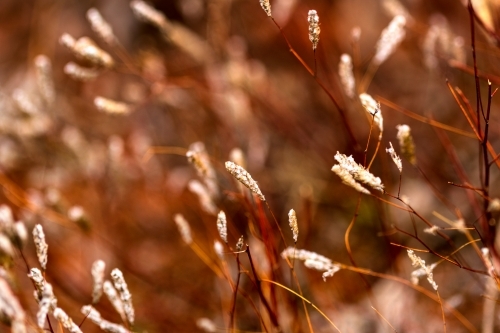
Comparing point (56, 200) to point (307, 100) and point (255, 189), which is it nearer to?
point (255, 189)

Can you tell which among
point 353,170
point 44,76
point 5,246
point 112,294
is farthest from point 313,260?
point 44,76

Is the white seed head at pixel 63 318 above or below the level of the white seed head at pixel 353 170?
below

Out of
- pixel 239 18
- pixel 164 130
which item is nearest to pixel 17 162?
pixel 164 130

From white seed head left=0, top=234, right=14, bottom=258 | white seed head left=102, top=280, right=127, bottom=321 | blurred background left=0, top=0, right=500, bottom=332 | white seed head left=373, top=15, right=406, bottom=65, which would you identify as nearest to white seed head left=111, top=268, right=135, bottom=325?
white seed head left=102, top=280, right=127, bottom=321

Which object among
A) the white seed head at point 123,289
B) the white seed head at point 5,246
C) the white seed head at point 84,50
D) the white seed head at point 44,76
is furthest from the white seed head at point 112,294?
the white seed head at point 44,76

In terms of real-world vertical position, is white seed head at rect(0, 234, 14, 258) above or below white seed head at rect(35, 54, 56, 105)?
below

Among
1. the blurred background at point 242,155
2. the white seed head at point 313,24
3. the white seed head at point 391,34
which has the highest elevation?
the white seed head at point 313,24

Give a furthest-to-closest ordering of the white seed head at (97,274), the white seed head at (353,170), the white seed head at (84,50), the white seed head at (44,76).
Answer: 1. the white seed head at (44,76)
2. the white seed head at (84,50)
3. the white seed head at (97,274)
4. the white seed head at (353,170)

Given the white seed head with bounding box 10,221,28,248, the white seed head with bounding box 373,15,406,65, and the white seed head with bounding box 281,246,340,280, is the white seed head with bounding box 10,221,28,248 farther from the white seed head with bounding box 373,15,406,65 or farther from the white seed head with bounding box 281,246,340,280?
the white seed head with bounding box 373,15,406,65

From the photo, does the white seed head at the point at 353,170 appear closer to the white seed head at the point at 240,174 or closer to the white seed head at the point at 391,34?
the white seed head at the point at 240,174
